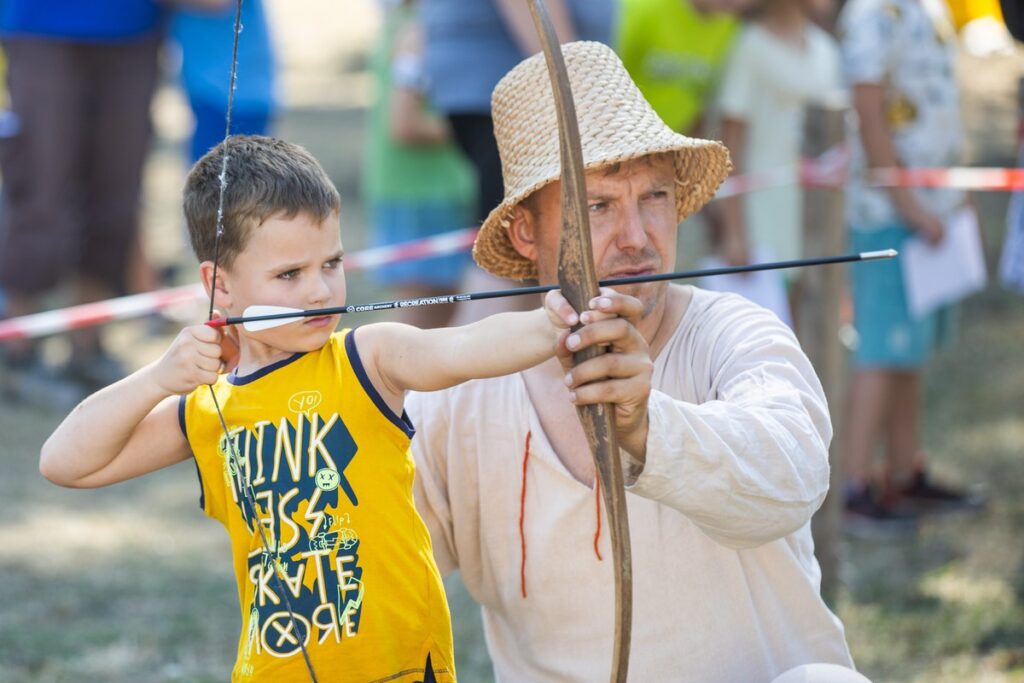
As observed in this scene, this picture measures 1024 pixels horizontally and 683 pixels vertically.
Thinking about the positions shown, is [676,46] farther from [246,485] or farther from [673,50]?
[246,485]

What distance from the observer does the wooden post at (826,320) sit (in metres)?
3.99

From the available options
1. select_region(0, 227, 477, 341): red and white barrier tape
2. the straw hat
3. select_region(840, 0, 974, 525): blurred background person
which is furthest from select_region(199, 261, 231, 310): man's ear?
select_region(840, 0, 974, 525): blurred background person

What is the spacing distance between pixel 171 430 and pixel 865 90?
3.02 meters

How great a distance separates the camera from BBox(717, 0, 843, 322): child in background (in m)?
4.96

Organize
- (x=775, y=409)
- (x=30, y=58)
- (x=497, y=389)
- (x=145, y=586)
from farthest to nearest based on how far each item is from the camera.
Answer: (x=30, y=58), (x=145, y=586), (x=497, y=389), (x=775, y=409)

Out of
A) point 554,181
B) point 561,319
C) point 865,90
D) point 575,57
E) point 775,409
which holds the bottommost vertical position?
point 775,409

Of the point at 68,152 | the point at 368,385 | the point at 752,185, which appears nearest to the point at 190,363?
the point at 368,385

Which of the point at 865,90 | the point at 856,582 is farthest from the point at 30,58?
the point at 856,582

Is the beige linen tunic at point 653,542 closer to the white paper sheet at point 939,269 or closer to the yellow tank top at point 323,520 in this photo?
the yellow tank top at point 323,520

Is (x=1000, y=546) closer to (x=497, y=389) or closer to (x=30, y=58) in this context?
(x=497, y=389)

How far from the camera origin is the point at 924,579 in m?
4.07

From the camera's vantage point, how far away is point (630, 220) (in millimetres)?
2117

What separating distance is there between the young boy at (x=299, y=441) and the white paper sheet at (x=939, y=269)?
Result: 9.36 ft

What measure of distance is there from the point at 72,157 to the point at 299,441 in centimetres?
374
